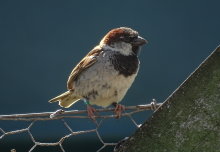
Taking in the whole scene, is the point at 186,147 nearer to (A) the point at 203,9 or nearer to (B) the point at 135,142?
(B) the point at 135,142

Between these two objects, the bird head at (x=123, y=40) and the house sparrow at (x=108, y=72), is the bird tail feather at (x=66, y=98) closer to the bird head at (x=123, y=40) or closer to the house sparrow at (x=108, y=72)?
the house sparrow at (x=108, y=72)

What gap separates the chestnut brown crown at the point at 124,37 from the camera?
219 cm

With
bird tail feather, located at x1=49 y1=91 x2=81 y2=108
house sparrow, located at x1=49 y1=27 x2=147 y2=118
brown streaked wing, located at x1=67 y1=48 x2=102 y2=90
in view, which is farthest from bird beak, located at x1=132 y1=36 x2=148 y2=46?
bird tail feather, located at x1=49 y1=91 x2=81 y2=108

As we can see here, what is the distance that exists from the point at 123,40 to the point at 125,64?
123 millimetres

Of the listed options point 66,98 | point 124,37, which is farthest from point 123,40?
point 66,98

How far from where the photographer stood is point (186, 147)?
1.12 metres

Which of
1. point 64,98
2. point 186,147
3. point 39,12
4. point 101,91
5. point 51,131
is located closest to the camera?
point 186,147

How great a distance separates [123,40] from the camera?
221cm

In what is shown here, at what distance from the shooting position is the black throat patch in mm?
2104

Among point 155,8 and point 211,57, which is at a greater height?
point 211,57

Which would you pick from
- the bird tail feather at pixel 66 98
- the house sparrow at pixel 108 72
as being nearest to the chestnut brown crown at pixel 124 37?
the house sparrow at pixel 108 72

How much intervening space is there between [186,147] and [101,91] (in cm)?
98

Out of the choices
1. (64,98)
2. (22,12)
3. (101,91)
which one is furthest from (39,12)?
(101,91)

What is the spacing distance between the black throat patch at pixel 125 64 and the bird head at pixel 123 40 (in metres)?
0.03
